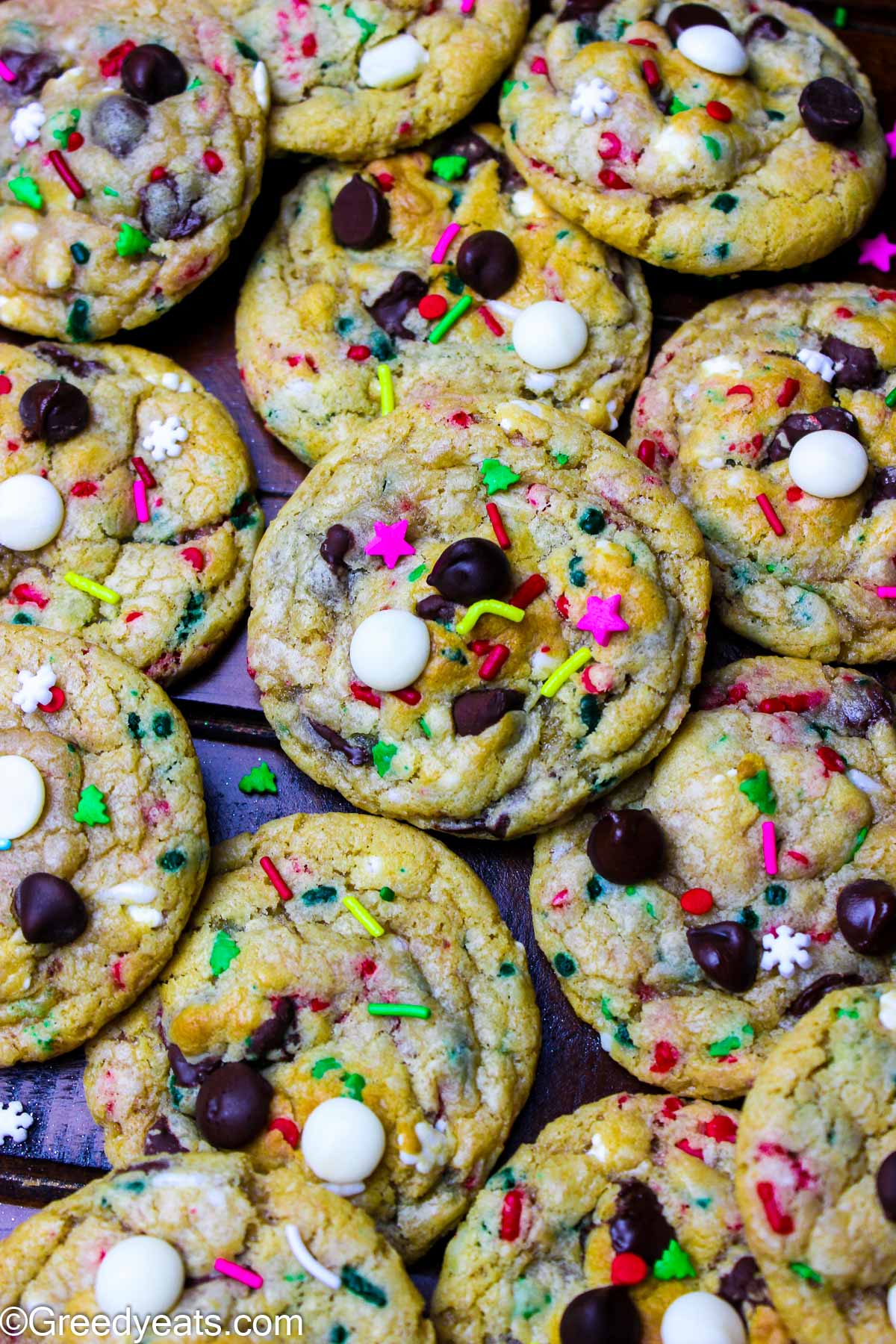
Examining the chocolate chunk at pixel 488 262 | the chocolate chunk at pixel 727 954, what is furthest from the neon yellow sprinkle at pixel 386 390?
the chocolate chunk at pixel 727 954

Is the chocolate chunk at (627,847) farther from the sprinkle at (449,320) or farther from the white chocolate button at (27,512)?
the white chocolate button at (27,512)

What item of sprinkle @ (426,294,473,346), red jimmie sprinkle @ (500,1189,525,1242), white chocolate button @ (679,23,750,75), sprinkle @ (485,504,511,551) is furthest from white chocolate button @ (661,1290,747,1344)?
white chocolate button @ (679,23,750,75)

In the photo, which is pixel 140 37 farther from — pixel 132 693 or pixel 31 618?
pixel 132 693

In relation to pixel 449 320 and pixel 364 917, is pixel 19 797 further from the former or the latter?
pixel 449 320

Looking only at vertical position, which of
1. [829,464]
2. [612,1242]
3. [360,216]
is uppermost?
[360,216]

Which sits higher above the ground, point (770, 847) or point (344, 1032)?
point (770, 847)

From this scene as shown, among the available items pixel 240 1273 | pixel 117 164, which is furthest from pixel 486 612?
pixel 117 164

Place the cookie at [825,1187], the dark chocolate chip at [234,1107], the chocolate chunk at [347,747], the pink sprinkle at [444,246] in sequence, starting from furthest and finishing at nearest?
the pink sprinkle at [444,246] → the chocolate chunk at [347,747] → the dark chocolate chip at [234,1107] → the cookie at [825,1187]

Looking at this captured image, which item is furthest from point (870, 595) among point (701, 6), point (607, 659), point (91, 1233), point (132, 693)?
point (91, 1233)
